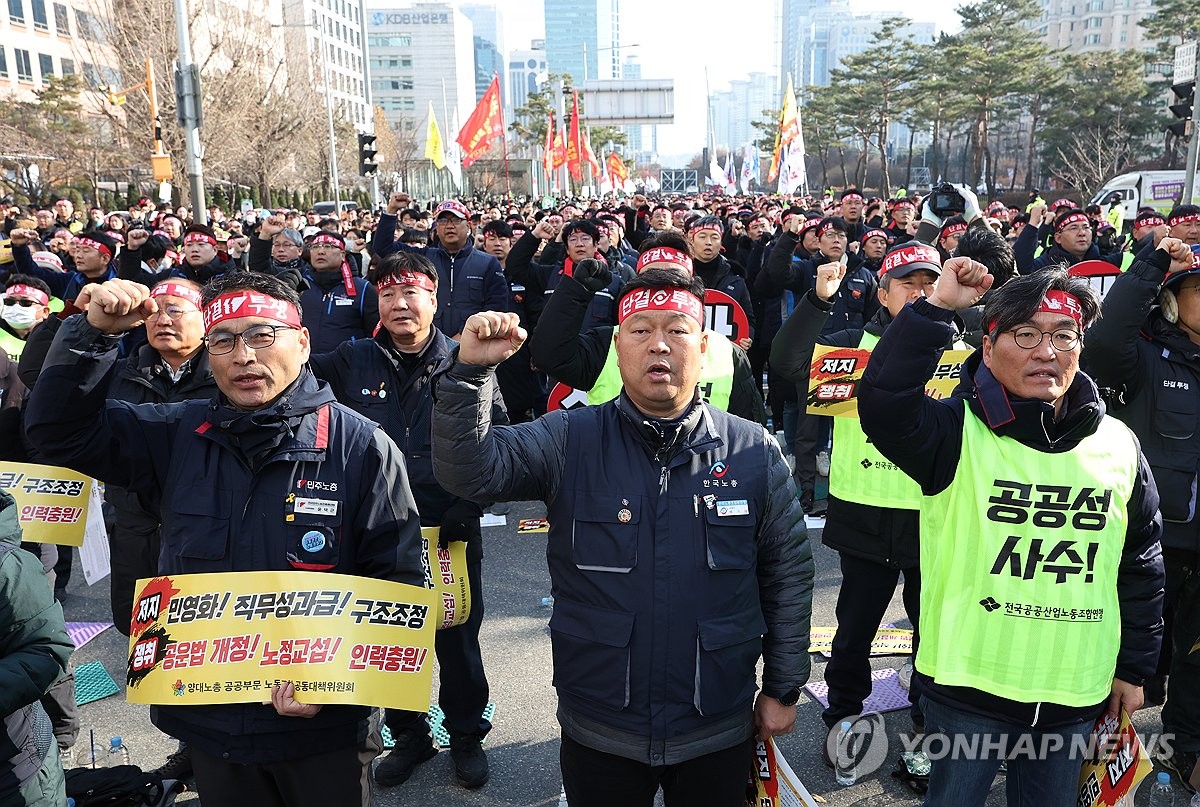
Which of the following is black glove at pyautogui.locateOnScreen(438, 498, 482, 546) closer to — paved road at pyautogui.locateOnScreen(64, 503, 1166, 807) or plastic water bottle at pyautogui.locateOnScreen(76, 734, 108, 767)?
paved road at pyautogui.locateOnScreen(64, 503, 1166, 807)

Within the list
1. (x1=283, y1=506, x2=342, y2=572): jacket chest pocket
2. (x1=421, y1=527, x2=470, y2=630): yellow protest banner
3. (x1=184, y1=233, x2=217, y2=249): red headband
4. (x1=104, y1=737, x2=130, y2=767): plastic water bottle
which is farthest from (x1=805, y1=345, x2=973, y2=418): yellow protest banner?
(x1=184, y1=233, x2=217, y2=249): red headband

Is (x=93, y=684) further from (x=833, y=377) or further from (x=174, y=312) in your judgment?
(x=833, y=377)

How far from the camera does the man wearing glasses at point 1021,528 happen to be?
8.95 feet

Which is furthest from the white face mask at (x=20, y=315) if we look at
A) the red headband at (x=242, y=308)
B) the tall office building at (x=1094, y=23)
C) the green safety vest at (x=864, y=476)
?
the tall office building at (x=1094, y=23)

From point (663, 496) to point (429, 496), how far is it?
1.72 m

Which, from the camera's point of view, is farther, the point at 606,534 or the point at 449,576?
the point at 449,576

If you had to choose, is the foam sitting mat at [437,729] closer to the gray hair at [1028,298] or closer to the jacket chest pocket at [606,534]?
the jacket chest pocket at [606,534]

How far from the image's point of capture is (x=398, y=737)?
414 centimetres

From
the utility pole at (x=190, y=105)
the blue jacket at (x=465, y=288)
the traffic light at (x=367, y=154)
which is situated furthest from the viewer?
the traffic light at (x=367, y=154)

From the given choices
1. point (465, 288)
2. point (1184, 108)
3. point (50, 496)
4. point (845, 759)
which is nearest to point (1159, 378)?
point (845, 759)

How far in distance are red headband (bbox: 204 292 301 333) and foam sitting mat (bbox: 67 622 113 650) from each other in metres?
3.57

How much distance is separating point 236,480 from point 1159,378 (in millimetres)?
3757

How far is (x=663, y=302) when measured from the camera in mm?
2764

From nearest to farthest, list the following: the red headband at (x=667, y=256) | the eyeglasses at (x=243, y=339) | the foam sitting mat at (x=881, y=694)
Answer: the eyeglasses at (x=243, y=339) → the foam sitting mat at (x=881, y=694) → the red headband at (x=667, y=256)
